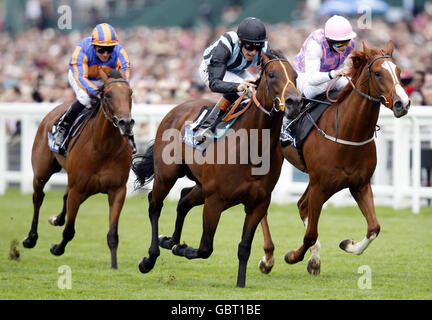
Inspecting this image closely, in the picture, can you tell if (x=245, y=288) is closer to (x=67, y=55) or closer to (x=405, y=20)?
(x=405, y=20)

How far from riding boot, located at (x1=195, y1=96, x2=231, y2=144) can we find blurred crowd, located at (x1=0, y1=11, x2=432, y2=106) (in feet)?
16.9


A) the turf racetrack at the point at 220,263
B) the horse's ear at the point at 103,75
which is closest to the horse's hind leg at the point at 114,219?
the turf racetrack at the point at 220,263

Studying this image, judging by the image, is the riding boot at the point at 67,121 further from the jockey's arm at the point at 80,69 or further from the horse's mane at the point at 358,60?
the horse's mane at the point at 358,60

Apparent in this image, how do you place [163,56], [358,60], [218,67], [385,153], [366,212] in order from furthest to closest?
[163,56], [385,153], [366,212], [358,60], [218,67]

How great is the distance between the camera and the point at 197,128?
24.7ft

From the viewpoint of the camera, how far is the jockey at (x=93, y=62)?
8.38m

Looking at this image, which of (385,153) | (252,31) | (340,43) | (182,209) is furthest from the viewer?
(385,153)

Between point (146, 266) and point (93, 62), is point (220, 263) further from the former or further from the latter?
point (93, 62)

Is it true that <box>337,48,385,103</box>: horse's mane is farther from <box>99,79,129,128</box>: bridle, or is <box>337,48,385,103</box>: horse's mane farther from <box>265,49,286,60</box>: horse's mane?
<box>99,79,129,128</box>: bridle

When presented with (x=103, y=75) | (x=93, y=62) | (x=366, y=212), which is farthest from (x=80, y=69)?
(x=366, y=212)

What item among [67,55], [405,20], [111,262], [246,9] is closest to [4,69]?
[67,55]

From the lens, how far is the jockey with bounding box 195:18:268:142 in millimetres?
6949

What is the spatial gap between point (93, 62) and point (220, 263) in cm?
220
